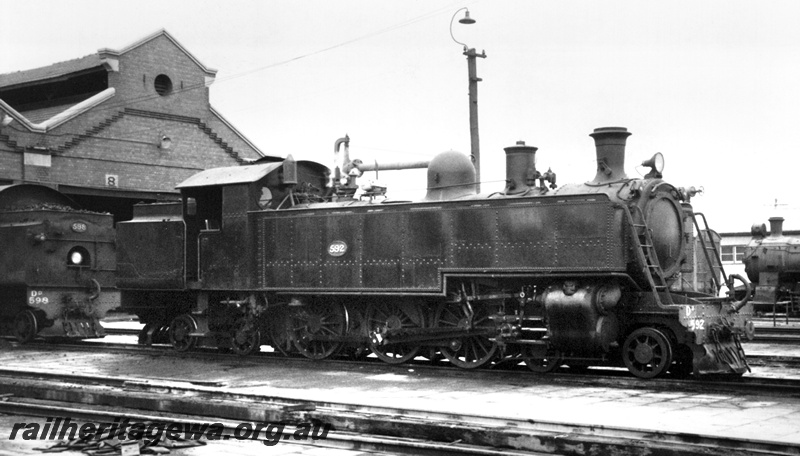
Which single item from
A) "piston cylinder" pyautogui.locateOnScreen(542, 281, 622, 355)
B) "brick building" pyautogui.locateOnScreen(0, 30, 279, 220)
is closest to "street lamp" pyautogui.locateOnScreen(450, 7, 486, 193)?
"piston cylinder" pyautogui.locateOnScreen(542, 281, 622, 355)

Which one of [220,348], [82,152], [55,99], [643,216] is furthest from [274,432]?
[55,99]

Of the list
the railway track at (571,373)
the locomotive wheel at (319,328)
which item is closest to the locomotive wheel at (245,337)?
the railway track at (571,373)

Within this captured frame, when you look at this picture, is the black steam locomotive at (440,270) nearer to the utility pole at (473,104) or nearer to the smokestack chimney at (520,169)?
the smokestack chimney at (520,169)

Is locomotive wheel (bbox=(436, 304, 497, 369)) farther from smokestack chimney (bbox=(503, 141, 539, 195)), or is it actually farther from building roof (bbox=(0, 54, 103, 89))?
building roof (bbox=(0, 54, 103, 89))

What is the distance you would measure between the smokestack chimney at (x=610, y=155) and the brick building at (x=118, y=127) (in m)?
18.4

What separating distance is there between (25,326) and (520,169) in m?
11.3

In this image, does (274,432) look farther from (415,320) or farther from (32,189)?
(32,189)

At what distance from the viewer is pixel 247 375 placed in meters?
12.7

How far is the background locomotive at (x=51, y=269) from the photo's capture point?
18.0 meters

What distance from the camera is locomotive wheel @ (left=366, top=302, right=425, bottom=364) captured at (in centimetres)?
1311

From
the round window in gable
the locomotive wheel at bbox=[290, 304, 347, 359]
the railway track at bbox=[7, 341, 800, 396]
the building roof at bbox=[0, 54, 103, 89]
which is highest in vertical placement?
the building roof at bbox=[0, 54, 103, 89]

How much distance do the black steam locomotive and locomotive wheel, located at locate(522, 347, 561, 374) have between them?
3cm

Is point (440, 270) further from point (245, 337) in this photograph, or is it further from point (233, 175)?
point (233, 175)

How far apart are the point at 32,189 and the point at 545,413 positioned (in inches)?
570
